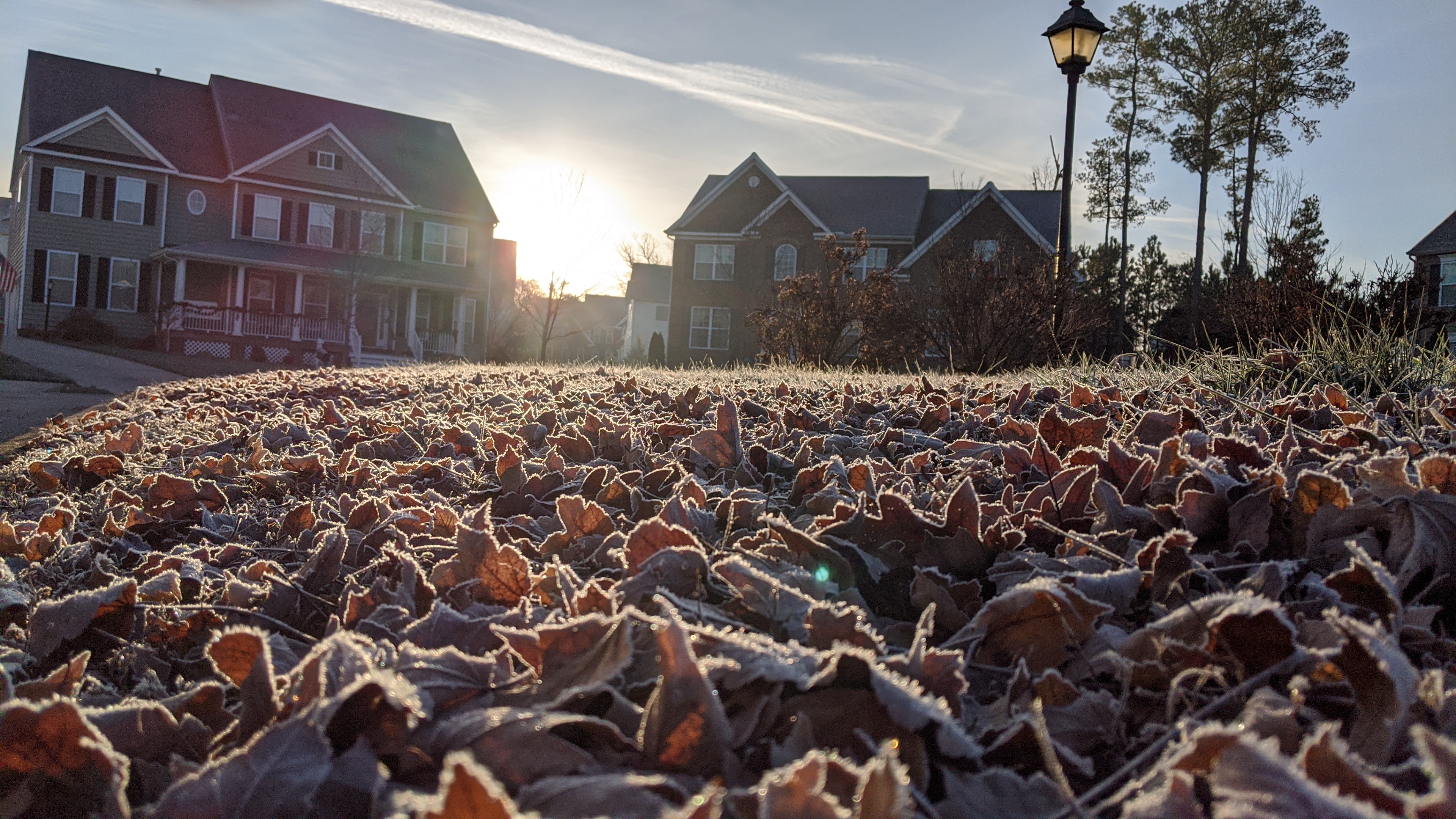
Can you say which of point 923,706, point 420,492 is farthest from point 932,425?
point 923,706

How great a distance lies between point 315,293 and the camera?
92.4 ft

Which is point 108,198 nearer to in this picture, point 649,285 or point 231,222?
point 231,222

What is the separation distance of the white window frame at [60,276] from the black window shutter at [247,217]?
4.35 metres

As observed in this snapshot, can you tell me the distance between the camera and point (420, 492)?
264 centimetres

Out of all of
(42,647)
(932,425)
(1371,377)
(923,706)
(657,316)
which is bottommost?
(42,647)

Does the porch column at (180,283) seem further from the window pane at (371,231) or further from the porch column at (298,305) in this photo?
the window pane at (371,231)

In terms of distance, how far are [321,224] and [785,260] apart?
15607 millimetres

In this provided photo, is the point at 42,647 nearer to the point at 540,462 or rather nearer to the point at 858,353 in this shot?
the point at 540,462

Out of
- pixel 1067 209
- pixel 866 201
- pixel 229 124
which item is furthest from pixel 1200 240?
pixel 229 124

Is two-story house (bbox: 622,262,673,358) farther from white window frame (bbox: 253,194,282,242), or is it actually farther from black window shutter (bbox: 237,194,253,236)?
black window shutter (bbox: 237,194,253,236)

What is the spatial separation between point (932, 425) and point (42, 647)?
8.81 feet

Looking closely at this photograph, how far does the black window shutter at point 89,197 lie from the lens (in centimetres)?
2578

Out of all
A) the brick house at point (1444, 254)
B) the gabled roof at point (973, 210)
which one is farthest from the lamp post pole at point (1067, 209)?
the brick house at point (1444, 254)

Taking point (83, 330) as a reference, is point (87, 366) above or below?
below
